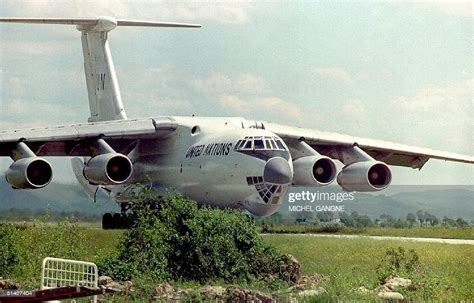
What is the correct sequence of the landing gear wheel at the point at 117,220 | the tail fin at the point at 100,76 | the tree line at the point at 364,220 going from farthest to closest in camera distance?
the tail fin at the point at 100,76 → the landing gear wheel at the point at 117,220 → the tree line at the point at 364,220

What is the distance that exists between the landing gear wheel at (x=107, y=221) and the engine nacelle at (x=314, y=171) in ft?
11.9

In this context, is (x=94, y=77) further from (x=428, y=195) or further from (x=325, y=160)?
(x=428, y=195)

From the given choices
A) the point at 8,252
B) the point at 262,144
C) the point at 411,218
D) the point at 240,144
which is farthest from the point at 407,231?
the point at 8,252

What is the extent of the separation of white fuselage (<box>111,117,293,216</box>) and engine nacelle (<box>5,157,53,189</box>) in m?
2.28

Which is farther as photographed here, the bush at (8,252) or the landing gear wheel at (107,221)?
the landing gear wheel at (107,221)

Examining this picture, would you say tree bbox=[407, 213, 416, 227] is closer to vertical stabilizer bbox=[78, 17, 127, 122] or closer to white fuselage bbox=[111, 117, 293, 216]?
white fuselage bbox=[111, 117, 293, 216]

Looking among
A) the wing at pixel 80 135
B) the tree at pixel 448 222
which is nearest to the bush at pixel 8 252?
the wing at pixel 80 135

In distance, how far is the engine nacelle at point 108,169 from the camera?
1964cm

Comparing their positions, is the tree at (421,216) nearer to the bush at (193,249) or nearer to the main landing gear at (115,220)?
the bush at (193,249)

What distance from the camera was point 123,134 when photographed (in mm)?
21500

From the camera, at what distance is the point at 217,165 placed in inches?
789

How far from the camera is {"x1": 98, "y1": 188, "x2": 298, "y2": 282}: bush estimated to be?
570 inches

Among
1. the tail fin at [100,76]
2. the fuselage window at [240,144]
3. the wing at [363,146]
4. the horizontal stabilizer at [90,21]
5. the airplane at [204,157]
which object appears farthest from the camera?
the tail fin at [100,76]

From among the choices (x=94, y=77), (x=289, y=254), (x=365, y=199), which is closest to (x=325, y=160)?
(x=365, y=199)
